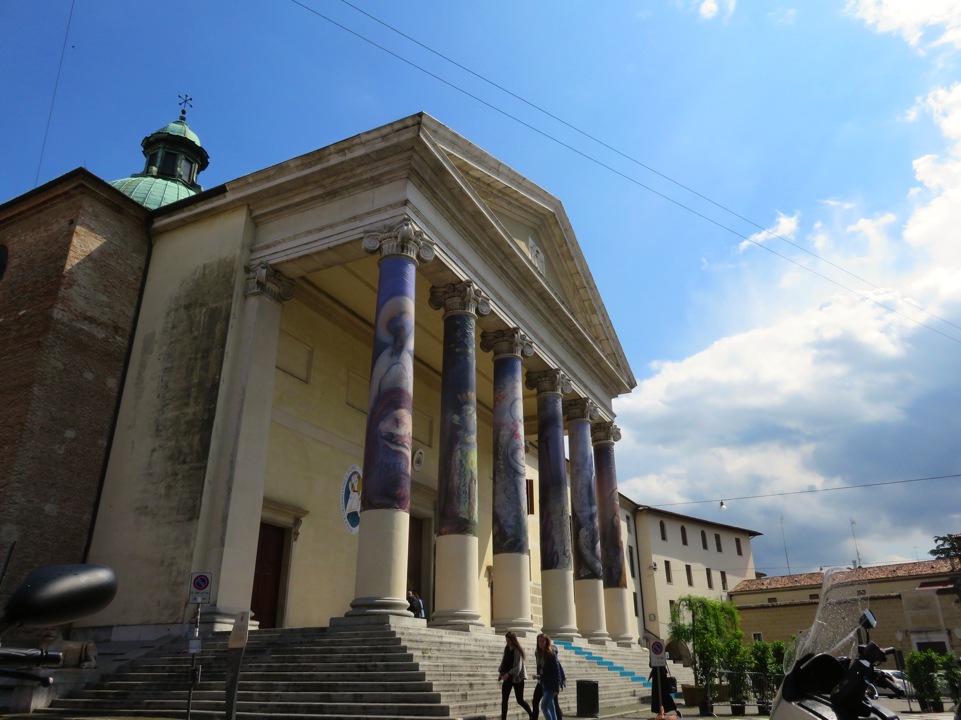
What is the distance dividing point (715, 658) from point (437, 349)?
11396mm

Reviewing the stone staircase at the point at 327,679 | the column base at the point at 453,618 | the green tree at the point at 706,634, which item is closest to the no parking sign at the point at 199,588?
the stone staircase at the point at 327,679

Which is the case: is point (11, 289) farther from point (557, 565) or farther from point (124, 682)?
point (557, 565)

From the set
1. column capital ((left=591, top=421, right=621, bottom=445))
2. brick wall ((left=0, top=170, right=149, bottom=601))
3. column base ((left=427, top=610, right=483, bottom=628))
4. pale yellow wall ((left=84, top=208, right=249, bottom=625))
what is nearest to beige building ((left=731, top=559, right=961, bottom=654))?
column capital ((left=591, top=421, right=621, bottom=445))

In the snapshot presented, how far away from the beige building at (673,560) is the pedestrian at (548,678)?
32.9 metres

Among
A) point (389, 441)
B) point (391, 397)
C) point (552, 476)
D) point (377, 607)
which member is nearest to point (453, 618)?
point (377, 607)

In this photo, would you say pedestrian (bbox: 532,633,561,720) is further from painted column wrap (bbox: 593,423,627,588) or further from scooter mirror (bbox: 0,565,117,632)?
painted column wrap (bbox: 593,423,627,588)

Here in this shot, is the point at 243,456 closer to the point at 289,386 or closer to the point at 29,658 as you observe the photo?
the point at 289,386

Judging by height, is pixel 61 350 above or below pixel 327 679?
above

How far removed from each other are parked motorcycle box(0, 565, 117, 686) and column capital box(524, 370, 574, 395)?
61.2 feet

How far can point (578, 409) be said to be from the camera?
886 inches

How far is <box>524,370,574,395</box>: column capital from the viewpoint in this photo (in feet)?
67.3

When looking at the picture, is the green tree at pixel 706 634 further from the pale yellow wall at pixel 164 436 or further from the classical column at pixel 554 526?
the pale yellow wall at pixel 164 436

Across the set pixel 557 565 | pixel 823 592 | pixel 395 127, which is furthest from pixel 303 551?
pixel 823 592

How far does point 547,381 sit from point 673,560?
2865 cm
